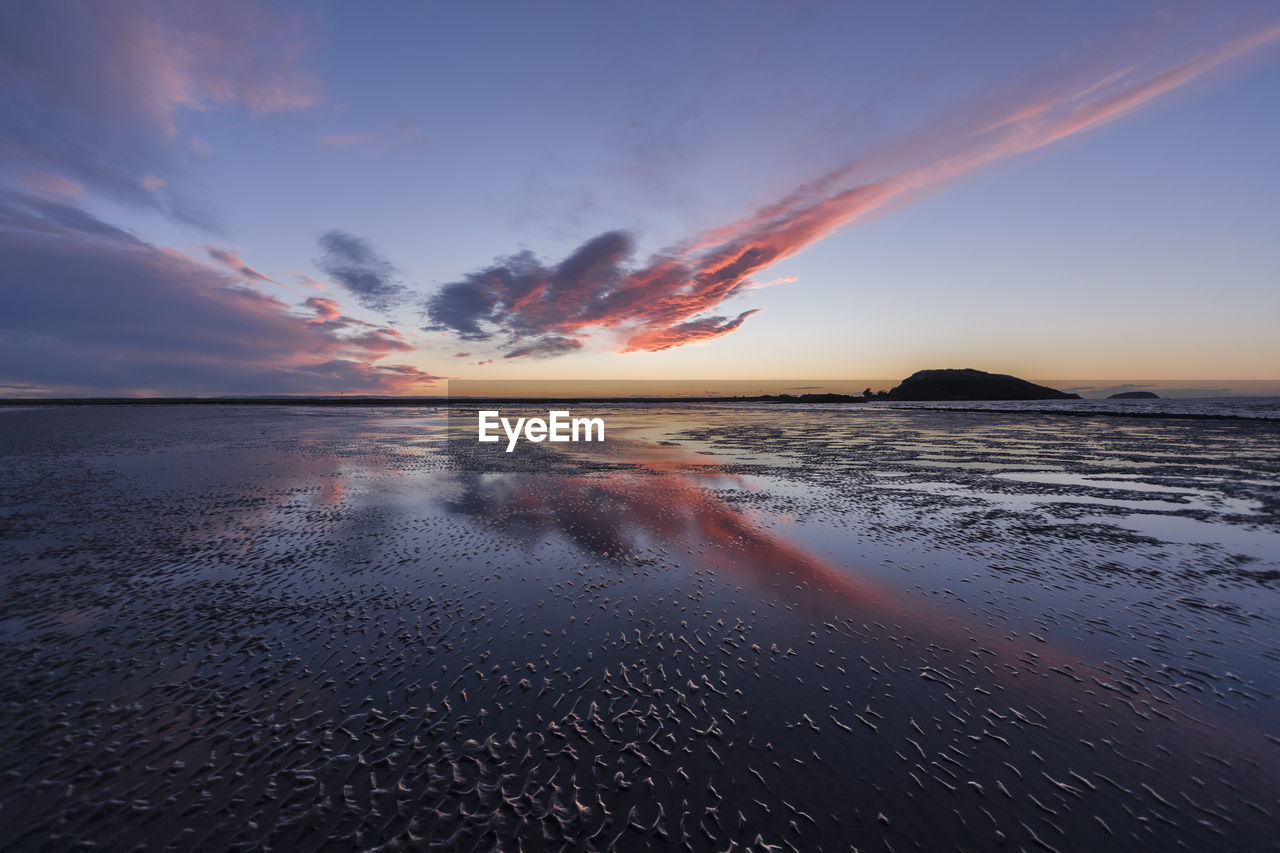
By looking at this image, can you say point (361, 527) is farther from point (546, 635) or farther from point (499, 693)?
point (499, 693)

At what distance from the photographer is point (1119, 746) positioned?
22.5 feet

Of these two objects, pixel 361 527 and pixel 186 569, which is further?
pixel 361 527

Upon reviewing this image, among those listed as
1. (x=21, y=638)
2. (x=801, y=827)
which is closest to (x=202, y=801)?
(x=801, y=827)

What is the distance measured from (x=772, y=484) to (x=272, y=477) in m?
29.6

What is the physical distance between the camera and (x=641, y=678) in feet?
28.1

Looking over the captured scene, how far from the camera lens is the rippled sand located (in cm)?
573

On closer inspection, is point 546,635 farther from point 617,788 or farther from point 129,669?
point 129,669

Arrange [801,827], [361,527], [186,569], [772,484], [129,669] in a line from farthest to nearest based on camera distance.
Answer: [772,484], [361,527], [186,569], [129,669], [801,827]

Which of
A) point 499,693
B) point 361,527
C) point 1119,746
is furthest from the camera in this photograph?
point 361,527

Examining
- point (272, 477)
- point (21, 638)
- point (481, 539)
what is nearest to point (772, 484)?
point (481, 539)

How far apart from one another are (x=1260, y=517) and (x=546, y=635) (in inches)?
1120

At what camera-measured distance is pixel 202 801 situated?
5859 millimetres

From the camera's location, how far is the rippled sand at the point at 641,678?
5.73 meters

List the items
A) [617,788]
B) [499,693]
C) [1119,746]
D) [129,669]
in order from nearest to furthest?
1. [617,788]
2. [1119,746]
3. [499,693]
4. [129,669]
